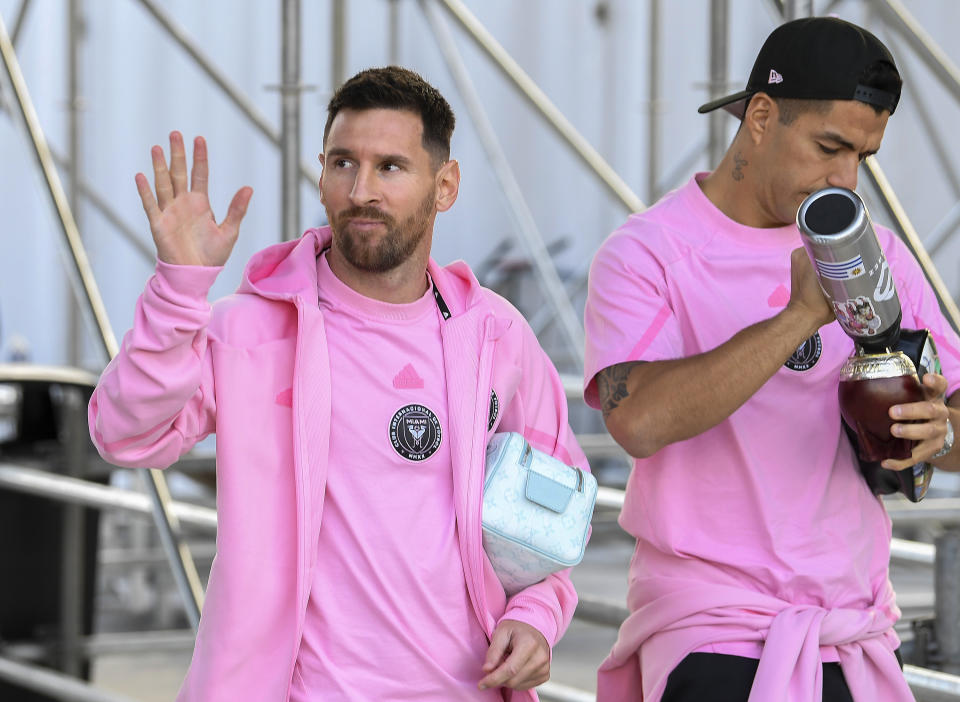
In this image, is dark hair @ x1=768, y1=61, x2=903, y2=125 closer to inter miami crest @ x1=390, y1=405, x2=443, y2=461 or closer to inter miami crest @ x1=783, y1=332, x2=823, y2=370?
inter miami crest @ x1=783, y1=332, x2=823, y2=370

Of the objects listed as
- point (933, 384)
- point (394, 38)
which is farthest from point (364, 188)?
point (394, 38)

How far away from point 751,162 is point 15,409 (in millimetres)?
1827

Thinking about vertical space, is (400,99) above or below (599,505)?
above

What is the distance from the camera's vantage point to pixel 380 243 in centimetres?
125

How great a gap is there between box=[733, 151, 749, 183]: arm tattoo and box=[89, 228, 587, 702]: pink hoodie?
29cm

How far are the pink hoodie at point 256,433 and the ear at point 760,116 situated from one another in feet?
1.04

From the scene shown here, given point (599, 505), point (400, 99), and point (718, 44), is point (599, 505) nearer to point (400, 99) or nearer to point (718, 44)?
point (718, 44)

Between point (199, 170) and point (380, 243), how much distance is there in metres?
0.16

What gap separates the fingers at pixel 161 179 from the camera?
3.80 ft

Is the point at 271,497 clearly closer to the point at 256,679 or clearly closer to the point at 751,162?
the point at 256,679

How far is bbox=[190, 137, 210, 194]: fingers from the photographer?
1.18m

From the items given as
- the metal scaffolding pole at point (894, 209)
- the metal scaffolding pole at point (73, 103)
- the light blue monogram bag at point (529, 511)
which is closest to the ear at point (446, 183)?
the light blue monogram bag at point (529, 511)

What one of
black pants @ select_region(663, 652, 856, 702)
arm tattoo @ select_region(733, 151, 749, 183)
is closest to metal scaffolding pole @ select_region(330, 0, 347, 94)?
arm tattoo @ select_region(733, 151, 749, 183)

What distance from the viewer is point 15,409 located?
2789 mm
